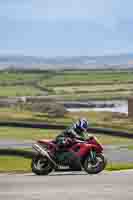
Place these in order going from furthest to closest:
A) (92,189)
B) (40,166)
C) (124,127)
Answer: (124,127)
(40,166)
(92,189)

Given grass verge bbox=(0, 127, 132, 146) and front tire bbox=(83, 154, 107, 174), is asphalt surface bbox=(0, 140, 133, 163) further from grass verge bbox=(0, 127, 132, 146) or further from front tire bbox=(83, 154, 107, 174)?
front tire bbox=(83, 154, 107, 174)

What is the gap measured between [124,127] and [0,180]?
34522 mm

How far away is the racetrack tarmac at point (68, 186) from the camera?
15242 millimetres

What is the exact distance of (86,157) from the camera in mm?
20719

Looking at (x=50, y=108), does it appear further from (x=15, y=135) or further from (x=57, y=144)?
(x=57, y=144)

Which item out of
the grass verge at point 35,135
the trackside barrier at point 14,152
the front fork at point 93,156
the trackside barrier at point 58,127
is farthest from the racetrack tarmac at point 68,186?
the trackside barrier at point 58,127

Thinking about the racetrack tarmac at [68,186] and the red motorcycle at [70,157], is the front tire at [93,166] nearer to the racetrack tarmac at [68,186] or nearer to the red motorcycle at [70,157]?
the red motorcycle at [70,157]

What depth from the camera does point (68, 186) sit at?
55.4 feet

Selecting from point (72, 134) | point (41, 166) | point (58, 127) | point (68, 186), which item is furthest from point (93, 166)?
point (58, 127)

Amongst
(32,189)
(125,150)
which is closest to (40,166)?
(32,189)

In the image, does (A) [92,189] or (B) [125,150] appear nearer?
(A) [92,189]

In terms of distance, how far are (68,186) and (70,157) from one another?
148 inches

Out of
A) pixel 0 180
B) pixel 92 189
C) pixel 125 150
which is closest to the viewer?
pixel 92 189

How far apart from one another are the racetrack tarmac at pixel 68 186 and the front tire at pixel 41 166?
29cm
